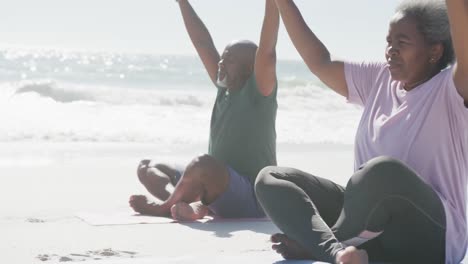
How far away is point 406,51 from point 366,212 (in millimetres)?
621

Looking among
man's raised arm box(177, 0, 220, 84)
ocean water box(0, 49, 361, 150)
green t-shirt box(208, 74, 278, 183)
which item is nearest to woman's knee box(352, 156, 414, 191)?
green t-shirt box(208, 74, 278, 183)

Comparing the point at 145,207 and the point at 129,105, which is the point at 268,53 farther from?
the point at 129,105

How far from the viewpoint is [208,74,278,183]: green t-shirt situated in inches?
215

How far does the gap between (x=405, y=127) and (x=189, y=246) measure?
4.85 feet

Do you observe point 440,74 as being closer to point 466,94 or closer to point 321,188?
point 466,94

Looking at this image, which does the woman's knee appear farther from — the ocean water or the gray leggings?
the ocean water

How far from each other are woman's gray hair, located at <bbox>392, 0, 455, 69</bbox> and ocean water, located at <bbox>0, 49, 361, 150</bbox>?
7.73m

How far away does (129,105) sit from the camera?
703 inches

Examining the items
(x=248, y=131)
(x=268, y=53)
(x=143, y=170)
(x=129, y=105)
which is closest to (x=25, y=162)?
(x=143, y=170)

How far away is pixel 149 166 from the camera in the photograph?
5973mm

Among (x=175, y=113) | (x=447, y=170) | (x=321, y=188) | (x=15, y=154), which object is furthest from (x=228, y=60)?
(x=175, y=113)

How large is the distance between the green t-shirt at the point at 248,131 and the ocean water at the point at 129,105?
18.4ft

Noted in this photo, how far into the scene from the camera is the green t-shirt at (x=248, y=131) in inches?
215

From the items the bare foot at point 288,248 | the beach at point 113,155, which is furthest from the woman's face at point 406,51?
the beach at point 113,155
